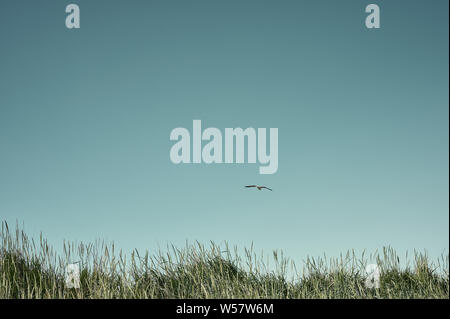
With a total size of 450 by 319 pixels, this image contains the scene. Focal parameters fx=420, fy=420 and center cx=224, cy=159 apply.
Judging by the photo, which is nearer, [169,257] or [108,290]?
[108,290]

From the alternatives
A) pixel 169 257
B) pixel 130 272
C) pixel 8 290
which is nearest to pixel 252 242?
pixel 169 257

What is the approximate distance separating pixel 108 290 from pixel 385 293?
401 centimetres

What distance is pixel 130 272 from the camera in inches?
250

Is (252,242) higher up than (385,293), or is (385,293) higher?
(252,242)

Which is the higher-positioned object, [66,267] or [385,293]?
[66,267]

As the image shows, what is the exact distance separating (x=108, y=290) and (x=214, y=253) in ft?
6.00

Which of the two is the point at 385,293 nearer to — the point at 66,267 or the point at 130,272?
the point at 130,272
